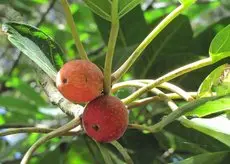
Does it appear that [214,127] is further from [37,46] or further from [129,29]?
[129,29]

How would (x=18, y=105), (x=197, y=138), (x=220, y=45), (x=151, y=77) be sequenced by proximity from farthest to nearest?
(x=18, y=105) → (x=151, y=77) → (x=197, y=138) → (x=220, y=45)

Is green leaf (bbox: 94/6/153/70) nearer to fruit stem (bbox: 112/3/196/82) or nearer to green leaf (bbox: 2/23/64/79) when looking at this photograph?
green leaf (bbox: 2/23/64/79)

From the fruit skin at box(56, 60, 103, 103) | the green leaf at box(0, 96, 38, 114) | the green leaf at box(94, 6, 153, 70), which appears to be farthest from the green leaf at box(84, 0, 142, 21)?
the green leaf at box(0, 96, 38, 114)

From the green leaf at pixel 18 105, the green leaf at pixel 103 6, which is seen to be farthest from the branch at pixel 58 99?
the green leaf at pixel 18 105

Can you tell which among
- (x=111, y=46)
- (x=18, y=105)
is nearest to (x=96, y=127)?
(x=111, y=46)

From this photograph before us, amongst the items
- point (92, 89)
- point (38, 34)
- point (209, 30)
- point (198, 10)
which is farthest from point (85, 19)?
point (92, 89)

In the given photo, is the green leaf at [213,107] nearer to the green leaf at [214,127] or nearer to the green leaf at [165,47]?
the green leaf at [214,127]

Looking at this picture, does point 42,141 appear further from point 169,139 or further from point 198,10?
point 198,10
